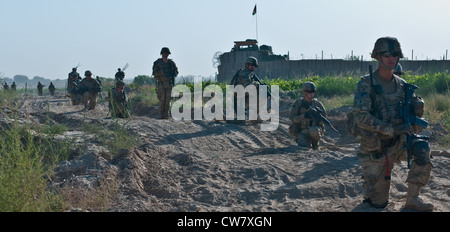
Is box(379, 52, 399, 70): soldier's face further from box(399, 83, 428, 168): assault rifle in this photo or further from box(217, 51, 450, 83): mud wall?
box(217, 51, 450, 83): mud wall

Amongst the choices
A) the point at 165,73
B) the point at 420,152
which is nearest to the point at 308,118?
the point at 420,152

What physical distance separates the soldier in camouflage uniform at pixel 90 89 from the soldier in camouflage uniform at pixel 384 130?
1390 centimetres

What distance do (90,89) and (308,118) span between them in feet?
34.5

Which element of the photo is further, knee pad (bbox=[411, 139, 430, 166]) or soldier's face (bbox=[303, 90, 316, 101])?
soldier's face (bbox=[303, 90, 316, 101])

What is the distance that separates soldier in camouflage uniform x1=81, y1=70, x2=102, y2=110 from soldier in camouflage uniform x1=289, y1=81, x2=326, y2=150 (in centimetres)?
1009

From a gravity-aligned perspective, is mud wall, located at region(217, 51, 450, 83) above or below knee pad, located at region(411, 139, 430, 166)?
above

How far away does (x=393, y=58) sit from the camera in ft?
18.4

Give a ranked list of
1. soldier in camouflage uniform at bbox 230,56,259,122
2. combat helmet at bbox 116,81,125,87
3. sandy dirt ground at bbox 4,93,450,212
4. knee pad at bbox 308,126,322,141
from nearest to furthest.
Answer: sandy dirt ground at bbox 4,93,450,212 → knee pad at bbox 308,126,322,141 → soldier in camouflage uniform at bbox 230,56,259,122 → combat helmet at bbox 116,81,125,87

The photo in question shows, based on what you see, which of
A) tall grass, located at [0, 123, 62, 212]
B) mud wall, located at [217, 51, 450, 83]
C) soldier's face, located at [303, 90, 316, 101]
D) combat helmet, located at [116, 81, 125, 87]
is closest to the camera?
tall grass, located at [0, 123, 62, 212]

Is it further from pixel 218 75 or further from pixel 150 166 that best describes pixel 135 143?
pixel 218 75

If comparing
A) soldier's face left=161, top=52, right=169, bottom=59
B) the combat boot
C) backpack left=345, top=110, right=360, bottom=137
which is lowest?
the combat boot

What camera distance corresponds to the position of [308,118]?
9742 millimetres

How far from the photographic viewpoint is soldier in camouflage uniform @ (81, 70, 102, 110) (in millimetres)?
18500

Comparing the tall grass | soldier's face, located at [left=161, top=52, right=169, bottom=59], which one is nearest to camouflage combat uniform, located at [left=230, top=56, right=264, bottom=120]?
soldier's face, located at [left=161, top=52, right=169, bottom=59]
